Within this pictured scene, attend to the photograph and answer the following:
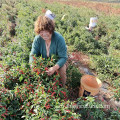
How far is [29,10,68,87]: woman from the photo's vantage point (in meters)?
1.92

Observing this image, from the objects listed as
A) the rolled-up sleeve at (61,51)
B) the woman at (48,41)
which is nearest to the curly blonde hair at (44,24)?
the woman at (48,41)

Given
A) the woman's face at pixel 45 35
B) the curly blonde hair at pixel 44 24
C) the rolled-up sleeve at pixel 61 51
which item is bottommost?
the rolled-up sleeve at pixel 61 51

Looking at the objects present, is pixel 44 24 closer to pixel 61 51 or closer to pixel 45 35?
pixel 45 35

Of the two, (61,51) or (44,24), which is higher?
(44,24)

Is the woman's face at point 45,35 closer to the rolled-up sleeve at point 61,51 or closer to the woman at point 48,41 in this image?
the woman at point 48,41

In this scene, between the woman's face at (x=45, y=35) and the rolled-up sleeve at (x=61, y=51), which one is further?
the rolled-up sleeve at (x=61, y=51)

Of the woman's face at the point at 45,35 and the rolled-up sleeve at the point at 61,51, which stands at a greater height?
the woman's face at the point at 45,35

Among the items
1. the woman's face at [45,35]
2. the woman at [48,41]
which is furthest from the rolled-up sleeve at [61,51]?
the woman's face at [45,35]

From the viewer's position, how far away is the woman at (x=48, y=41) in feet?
6.28

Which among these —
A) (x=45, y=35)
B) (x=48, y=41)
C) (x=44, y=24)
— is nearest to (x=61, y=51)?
(x=48, y=41)

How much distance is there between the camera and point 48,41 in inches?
85.5

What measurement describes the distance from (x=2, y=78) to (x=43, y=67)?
2.21ft

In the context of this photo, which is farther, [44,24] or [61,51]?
[61,51]

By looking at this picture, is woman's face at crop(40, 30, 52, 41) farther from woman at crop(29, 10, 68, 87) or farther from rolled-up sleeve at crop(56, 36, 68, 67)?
rolled-up sleeve at crop(56, 36, 68, 67)
